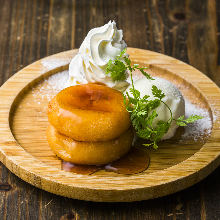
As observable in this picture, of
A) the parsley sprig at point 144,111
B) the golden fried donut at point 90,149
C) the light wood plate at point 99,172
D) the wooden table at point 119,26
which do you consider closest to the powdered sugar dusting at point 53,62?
the light wood plate at point 99,172

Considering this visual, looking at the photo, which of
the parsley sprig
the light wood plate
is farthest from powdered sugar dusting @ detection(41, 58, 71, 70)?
the parsley sprig

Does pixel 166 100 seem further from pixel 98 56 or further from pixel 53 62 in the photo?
pixel 53 62

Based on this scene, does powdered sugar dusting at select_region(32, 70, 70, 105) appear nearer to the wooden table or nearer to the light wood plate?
the light wood plate

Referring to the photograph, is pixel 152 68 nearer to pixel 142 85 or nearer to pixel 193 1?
Result: pixel 142 85

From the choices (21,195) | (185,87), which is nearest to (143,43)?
(185,87)

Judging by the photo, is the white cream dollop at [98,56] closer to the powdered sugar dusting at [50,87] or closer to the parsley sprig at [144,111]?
the parsley sprig at [144,111]

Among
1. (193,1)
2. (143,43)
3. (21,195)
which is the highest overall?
(193,1)
